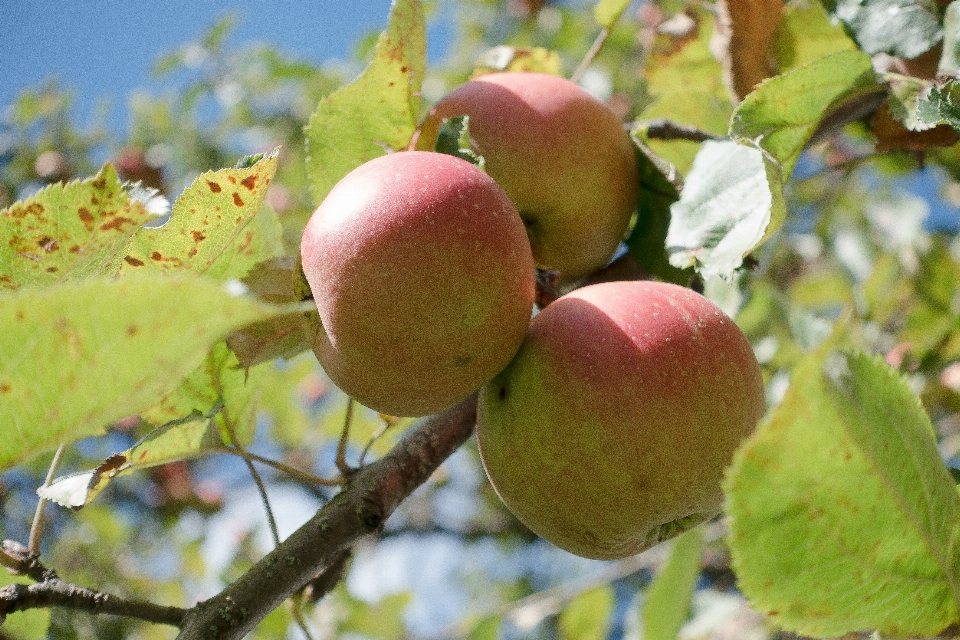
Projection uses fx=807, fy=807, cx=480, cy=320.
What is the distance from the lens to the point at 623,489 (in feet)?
2.14

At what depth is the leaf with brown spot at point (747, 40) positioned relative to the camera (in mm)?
969

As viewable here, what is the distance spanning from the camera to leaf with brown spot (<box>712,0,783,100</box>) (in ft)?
3.18

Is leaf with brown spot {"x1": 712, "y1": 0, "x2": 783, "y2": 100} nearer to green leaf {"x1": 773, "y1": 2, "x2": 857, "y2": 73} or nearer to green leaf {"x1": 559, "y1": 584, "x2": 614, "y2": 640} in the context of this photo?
green leaf {"x1": 773, "y1": 2, "x2": 857, "y2": 73}

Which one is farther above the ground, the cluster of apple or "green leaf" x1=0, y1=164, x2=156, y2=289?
"green leaf" x1=0, y1=164, x2=156, y2=289

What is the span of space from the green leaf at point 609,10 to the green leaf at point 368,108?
0.35m

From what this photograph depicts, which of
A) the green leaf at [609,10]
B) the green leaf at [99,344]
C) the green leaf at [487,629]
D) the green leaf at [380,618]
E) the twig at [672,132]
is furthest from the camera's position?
the green leaf at [380,618]

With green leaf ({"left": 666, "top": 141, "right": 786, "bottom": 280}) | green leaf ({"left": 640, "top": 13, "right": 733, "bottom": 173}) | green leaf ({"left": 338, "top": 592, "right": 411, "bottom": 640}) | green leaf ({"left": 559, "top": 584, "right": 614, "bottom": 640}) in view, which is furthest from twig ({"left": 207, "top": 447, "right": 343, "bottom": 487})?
green leaf ({"left": 338, "top": 592, "right": 411, "bottom": 640})

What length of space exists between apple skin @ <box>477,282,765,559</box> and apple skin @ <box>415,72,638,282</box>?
0.16 meters

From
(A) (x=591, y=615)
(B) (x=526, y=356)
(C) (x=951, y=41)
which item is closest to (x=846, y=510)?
(B) (x=526, y=356)

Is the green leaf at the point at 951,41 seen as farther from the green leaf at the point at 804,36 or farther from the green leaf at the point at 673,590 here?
the green leaf at the point at 673,590

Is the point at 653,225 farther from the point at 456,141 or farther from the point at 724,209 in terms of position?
the point at 456,141

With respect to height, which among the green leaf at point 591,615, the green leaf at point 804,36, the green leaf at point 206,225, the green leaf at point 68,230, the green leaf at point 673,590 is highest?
the green leaf at point 68,230

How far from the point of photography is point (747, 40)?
0.98 meters

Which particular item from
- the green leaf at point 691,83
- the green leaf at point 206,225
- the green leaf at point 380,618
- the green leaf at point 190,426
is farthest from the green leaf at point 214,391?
the green leaf at point 380,618
